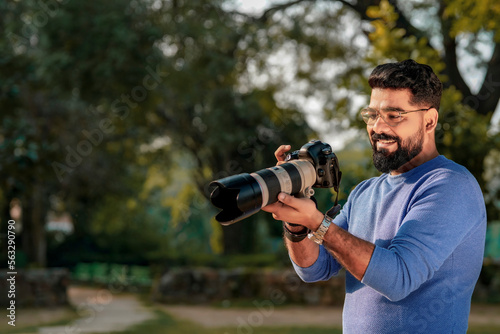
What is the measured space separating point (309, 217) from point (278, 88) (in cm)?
1425

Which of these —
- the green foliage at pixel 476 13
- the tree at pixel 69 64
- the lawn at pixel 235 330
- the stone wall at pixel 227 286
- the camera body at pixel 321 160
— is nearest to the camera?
the camera body at pixel 321 160

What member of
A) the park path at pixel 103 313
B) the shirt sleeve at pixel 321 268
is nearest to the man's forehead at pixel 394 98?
the shirt sleeve at pixel 321 268

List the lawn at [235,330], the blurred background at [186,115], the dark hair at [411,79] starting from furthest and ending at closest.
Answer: the lawn at [235,330], the blurred background at [186,115], the dark hair at [411,79]

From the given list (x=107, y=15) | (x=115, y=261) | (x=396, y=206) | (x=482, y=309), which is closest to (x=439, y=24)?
(x=107, y=15)

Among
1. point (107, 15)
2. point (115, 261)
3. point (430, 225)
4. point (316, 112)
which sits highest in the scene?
point (107, 15)

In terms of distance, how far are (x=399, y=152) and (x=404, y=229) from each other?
0.36 meters

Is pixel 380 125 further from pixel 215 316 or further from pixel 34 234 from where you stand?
pixel 34 234

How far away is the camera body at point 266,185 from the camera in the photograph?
6.13 ft

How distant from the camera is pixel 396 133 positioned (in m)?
2.16

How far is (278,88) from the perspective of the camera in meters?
15.9

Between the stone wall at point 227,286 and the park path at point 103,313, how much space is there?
96 centimetres

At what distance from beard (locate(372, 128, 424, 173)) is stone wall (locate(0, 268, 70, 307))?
13490 millimetres

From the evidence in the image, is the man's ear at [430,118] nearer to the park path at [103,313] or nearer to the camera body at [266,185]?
the camera body at [266,185]

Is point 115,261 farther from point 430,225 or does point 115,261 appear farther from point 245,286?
point 430,225
